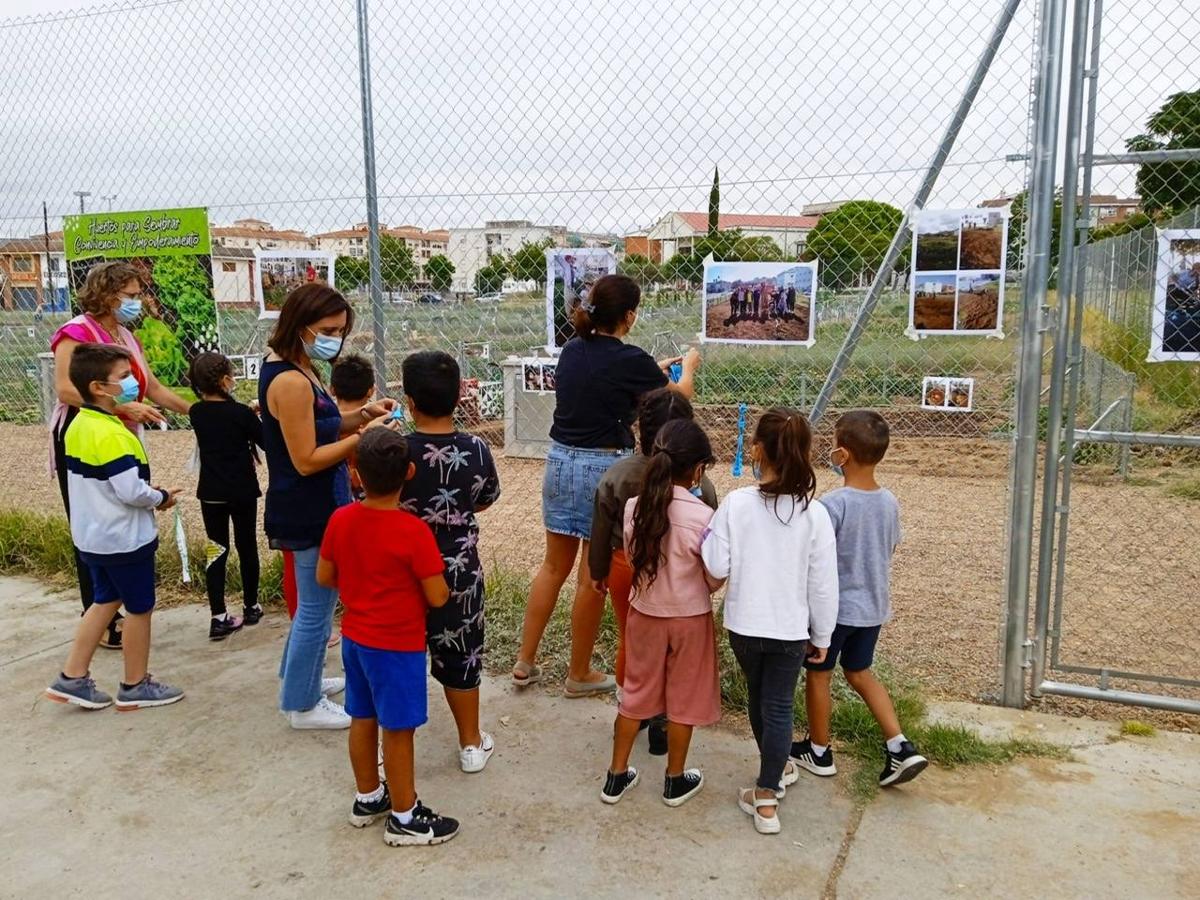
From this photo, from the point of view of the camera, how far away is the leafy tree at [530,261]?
4.27 meters

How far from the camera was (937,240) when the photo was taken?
3545 mm

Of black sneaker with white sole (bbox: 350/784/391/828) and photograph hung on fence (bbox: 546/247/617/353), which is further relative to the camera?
photograph hung on fence (bbox: 546/247/617/353)

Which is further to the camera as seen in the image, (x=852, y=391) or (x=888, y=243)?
(x=852, y=391)

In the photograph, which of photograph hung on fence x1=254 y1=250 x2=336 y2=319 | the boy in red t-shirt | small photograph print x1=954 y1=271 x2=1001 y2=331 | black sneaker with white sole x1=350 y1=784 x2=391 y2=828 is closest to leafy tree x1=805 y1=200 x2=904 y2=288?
small photograph print x1=954 y1=271 x2=1001 y2=331

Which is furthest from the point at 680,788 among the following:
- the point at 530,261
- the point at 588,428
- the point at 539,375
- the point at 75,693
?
the point at 539,375

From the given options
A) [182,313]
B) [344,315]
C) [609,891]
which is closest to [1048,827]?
[609,891]

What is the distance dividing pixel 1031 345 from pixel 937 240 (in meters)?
0.52

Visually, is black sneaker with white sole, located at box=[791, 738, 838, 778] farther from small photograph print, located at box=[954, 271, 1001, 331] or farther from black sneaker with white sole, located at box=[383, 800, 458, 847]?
small photograph print, located at box=[954, 271, 1001, 331]

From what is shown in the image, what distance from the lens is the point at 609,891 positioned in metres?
2.66

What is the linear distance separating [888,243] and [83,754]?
12.2 ft

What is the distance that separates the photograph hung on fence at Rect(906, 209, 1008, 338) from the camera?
350cm

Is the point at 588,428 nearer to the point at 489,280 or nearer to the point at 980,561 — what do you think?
the point at 489,280

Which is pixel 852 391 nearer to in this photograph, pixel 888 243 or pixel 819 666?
pixel 888 243

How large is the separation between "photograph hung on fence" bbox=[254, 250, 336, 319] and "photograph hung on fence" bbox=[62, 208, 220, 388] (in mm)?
525
